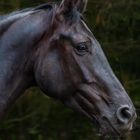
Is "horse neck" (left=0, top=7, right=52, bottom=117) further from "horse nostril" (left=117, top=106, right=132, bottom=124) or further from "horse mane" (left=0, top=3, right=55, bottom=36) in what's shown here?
"horse nostril" (left=117, top=106, right=132, bottom=124)

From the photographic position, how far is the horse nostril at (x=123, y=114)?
339cm

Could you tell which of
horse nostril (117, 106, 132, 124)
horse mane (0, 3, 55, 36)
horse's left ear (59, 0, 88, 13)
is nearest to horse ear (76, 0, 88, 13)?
horse's left ear (59, 0, 88, 13)

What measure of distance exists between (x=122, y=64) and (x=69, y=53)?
4.16 meters

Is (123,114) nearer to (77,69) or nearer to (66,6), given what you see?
(77,69)

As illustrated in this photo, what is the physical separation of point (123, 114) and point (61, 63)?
387mm

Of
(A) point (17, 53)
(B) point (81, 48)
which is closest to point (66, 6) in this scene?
(B) point (81, 48)

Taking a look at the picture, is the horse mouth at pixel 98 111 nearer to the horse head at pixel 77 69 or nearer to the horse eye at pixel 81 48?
the horse head at pixel 77 69

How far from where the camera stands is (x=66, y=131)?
772 cm

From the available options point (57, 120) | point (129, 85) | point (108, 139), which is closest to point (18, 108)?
point (57, 120)

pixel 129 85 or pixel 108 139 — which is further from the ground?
pixel 108 139

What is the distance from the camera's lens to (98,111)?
11.4 ft

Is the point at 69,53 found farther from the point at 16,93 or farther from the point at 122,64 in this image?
the point at 122,64

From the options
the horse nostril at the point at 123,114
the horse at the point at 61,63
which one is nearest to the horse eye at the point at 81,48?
the horse at the point at 61,63

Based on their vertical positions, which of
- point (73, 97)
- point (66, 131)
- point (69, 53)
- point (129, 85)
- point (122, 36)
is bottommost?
point (66, 131)
